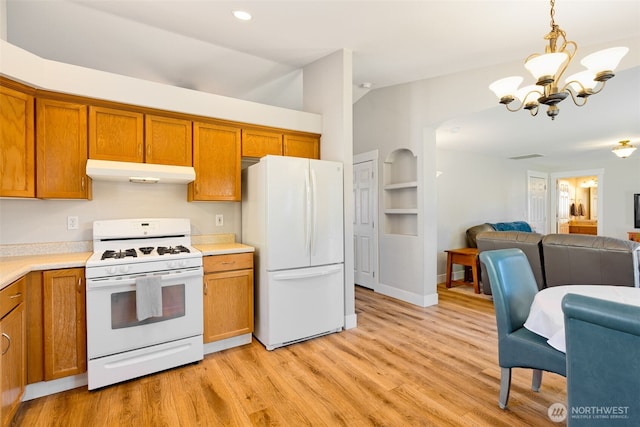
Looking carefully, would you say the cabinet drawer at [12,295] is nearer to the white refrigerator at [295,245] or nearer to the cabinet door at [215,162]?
the cabinet door at [215,162]

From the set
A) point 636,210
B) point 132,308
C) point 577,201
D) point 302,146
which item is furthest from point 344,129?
point 577,201

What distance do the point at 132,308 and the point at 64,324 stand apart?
0.42m

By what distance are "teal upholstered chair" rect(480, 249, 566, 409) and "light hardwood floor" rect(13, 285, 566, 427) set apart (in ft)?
0.85

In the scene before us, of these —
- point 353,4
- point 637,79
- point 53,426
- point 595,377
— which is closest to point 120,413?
point 53,426

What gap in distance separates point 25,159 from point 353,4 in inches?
105

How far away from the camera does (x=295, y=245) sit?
9.61 ft

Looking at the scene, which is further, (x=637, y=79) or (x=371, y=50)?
(x=371, y=50)

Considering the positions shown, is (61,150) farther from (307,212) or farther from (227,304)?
(307,212)

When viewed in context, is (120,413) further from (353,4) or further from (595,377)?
(353,4)

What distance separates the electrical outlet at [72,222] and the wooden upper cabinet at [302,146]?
1975 millimetres

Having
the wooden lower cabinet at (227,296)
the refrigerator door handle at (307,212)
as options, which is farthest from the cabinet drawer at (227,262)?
the refrigerator door handle at (307,212)

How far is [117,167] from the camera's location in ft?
8.19

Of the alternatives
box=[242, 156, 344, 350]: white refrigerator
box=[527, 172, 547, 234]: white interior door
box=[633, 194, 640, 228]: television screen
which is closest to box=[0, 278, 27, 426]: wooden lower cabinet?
box=[242, 156, 344, 350]: white refrigerator

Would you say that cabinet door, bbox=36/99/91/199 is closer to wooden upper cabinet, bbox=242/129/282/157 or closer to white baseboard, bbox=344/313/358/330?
wooden upper cabinet, bbox=242/129/282/157
